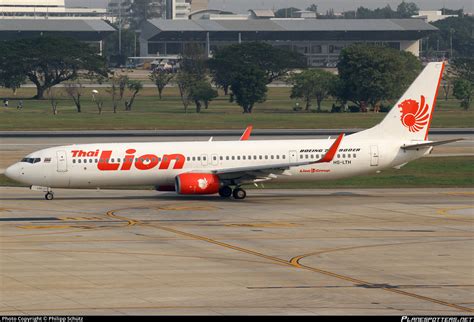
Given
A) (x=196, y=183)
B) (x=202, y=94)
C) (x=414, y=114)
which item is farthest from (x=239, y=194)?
(x=202, y=94)

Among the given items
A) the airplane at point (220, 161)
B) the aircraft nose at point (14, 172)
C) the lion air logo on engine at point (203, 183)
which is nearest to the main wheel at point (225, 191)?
the airplane at point (220, 161)

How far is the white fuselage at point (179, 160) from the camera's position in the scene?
63.2 metres

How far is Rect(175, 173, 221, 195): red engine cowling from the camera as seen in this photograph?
6234 centimetres

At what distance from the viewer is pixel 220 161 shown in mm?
64500

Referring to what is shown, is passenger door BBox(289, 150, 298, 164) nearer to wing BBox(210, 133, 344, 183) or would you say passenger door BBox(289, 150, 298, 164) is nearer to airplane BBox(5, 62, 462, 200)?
airplane BBox(5, 62, 462, 200)

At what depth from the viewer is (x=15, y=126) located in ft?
416

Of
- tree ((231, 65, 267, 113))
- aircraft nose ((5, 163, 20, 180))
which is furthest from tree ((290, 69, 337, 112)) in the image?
aircraft nose ((5, 163, 20, 180))

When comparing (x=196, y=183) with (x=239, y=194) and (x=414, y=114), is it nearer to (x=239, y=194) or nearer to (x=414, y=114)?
(x=239, y=194)

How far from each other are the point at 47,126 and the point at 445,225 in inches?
3226

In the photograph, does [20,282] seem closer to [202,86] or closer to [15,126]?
[15,126]

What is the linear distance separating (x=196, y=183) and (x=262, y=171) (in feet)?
13.8

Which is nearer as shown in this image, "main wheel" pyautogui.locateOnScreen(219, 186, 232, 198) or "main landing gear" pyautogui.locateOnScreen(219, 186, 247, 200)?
"main landing gear" pyautogui.locateOnScreen(219, 186, 247, 200)

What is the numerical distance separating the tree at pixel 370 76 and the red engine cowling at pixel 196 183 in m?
104

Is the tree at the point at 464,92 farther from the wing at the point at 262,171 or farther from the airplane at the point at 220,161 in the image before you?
the wing at the point at 262,171
